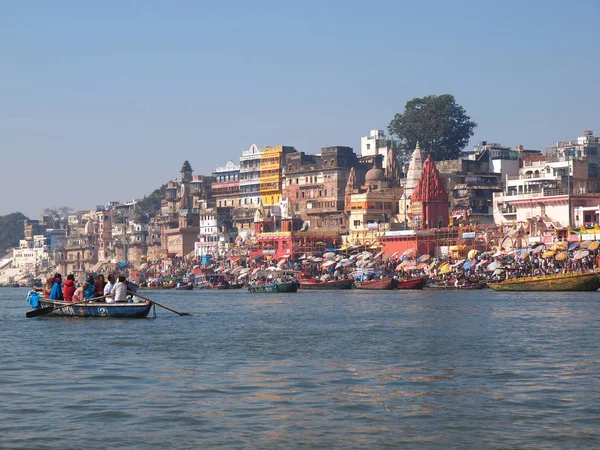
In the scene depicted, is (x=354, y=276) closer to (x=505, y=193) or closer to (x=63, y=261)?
(x=505, y=193)

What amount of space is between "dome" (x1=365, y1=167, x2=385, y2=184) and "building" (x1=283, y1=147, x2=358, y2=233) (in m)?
4.27

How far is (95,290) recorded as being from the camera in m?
37.5

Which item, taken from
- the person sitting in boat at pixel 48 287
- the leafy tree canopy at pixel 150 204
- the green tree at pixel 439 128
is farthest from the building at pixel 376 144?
the person sitting in boat at pixel 48 287

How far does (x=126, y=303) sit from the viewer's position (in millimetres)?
35625

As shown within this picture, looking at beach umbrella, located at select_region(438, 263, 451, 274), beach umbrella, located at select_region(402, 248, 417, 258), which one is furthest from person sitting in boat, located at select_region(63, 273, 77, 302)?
beach umbrella, located at select_region(402, 248, 417, 258)

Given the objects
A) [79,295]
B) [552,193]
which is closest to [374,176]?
[552,193]

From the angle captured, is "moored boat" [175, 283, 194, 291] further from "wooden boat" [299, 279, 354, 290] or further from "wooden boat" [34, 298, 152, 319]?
"wooden boat" [34, 298, 152, 319]

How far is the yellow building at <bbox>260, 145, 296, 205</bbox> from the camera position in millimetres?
121250

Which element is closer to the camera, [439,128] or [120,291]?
[120,291]

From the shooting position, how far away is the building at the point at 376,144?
413 ft

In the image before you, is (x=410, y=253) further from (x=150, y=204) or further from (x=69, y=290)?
(x=150, y=204)

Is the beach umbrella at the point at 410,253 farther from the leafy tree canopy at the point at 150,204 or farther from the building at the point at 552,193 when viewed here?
the leafy tree canopy at the point at 150,204

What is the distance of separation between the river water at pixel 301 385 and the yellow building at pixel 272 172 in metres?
86.1

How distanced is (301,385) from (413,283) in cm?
5437
